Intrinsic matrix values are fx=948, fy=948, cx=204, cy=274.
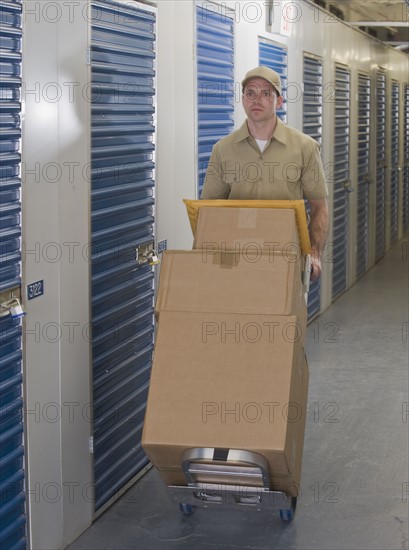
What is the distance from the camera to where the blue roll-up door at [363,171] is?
11094mm

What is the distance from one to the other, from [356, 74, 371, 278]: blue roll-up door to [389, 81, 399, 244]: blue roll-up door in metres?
2.14

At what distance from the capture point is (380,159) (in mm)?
12617

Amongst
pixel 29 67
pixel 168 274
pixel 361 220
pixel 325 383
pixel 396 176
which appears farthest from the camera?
pixel 396 176

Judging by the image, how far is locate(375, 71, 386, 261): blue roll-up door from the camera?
40.7ft

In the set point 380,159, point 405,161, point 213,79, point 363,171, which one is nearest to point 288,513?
point 213,79

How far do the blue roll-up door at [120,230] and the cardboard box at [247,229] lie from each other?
55 centimetres

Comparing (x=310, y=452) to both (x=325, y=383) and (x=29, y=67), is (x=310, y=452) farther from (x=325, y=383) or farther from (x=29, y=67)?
(x=29, y=67)

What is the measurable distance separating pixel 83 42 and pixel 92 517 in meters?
2.19

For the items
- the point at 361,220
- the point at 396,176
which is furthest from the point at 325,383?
the point at 396,176

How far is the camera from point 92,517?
448cm

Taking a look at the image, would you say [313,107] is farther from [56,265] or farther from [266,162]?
[56,265]

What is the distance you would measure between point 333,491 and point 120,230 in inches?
68.5

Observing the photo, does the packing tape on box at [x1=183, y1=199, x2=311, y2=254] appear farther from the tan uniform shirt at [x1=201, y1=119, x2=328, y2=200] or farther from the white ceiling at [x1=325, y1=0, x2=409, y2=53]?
the white ceiling at [x1=325, y1=0, x2=409, y2=53]

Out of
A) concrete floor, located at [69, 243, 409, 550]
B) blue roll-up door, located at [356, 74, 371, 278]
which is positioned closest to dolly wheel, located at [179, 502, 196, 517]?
concrete floor, located at [69, 243, 409, 550]
